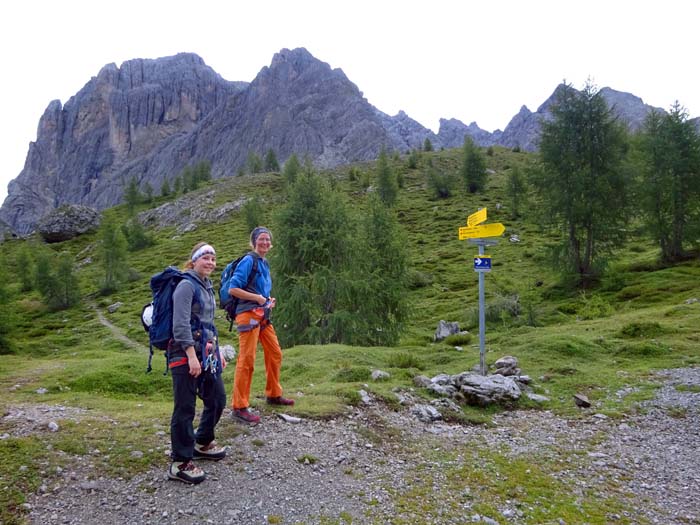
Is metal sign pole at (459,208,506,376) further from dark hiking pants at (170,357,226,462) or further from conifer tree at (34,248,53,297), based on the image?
conifer tree at (34,248,53,297)

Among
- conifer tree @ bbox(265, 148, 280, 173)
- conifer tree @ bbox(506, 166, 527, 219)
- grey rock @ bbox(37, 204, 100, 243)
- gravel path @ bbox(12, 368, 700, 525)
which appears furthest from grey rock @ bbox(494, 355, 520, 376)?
conifer tree @ bbox(265, 148, 280, 173)

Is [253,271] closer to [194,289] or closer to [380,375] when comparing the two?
[194,289]

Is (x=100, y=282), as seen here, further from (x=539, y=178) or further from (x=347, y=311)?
(x=539, y=178)

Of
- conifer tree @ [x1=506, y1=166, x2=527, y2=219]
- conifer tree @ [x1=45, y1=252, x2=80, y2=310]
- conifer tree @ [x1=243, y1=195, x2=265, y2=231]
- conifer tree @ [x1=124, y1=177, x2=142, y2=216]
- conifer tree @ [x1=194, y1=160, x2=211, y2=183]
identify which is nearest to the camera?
conifer tree @ [x1=45, y1=252, x2=80, y2=310]

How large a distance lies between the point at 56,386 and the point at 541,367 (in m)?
14.3

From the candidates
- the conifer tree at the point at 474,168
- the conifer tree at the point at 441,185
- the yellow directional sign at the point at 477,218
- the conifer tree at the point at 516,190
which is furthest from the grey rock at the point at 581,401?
the conifer tree at the point at 474,168

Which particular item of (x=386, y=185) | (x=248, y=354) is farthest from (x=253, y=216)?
(x=248, y=354)

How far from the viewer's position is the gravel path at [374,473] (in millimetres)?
5047

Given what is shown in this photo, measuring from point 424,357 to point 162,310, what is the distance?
11.9 m

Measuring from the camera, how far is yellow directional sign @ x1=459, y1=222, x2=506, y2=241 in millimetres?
10281

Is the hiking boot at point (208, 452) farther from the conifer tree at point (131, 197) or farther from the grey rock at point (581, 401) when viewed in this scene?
the conifer tree at point (131, 197)

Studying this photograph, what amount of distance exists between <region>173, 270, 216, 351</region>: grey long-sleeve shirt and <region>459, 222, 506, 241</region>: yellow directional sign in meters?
6.94

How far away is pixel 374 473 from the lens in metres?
6.29

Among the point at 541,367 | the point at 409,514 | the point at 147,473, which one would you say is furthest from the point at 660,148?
the point at 147,473
